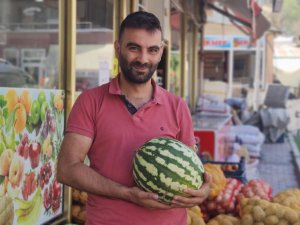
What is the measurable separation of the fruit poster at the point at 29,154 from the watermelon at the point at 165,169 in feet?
3.92

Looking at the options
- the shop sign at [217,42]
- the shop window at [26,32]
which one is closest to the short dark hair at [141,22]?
the shop window at [26,32]

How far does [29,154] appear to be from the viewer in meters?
3.18

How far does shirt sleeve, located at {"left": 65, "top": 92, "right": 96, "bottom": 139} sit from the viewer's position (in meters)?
2.00

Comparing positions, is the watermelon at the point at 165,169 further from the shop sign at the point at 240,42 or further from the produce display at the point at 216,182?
the shop sign at the point at 240,42

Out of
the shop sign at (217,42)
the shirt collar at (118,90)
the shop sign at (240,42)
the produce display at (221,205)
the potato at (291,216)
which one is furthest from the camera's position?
the shop sign at (240,42)

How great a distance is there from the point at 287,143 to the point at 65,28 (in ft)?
40.0

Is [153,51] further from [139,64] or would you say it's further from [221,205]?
[221,205]

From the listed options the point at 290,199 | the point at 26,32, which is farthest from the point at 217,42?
the point at 290,199

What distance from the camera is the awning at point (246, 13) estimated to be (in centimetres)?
858

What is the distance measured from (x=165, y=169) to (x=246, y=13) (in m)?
8.25

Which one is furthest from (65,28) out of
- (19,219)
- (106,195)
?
(106,195)

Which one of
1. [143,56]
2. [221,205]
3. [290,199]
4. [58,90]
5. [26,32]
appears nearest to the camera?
[143,56]

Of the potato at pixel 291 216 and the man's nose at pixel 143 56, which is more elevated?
the man's nose at pixel 143 56

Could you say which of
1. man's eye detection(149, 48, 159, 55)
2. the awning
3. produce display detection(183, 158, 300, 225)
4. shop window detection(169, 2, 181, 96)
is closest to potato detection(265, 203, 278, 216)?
produce display detection(183, 158, 300, 225)
